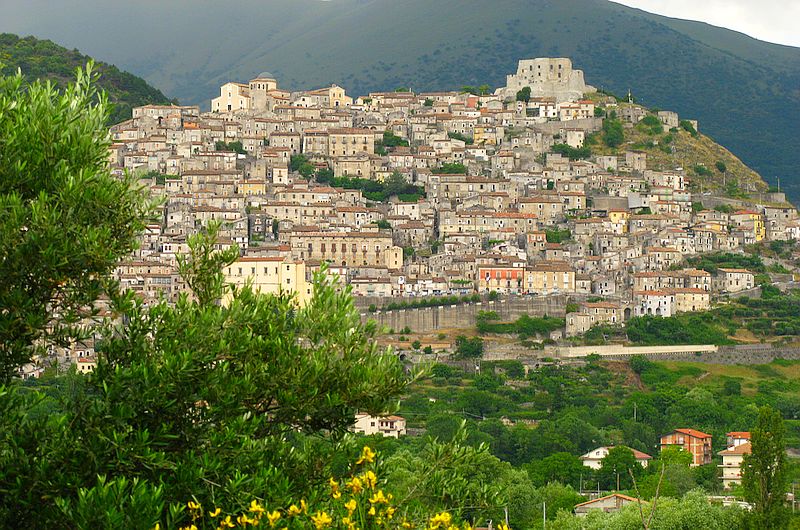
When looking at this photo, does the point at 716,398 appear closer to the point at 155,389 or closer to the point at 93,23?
the point at 155,389

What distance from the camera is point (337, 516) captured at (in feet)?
34.1

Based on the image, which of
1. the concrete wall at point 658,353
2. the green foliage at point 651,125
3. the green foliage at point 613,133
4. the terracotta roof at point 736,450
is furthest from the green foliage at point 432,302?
the green foliage at point 651,125

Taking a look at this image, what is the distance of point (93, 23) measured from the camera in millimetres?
192625

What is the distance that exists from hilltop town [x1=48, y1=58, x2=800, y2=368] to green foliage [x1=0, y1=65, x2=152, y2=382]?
44.5 metres

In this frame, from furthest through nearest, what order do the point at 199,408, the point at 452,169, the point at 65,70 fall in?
the point at 65,70 → the point at 452,169 → the point at 199,408

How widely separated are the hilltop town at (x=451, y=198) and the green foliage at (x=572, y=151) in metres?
0.13

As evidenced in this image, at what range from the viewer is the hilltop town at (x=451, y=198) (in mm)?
62562

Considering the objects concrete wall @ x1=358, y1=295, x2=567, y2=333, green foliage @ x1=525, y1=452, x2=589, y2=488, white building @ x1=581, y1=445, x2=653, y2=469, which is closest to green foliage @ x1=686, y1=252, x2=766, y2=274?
concrete wall @ x1=358, y1=295, x2=567, y2=333

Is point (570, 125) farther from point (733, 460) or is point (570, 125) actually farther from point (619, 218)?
point (733, 460)

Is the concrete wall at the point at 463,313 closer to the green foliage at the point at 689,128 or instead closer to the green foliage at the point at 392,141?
the green foliage at the point at 392,141

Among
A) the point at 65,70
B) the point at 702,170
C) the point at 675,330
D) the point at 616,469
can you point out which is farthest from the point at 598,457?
Result: the point at 65,70

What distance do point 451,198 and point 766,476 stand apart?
42476mm

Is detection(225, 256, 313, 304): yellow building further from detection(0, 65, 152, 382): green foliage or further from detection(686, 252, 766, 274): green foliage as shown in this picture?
detection(0, 65, 152, 382): green foliage

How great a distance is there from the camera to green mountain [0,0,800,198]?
138250 mm
